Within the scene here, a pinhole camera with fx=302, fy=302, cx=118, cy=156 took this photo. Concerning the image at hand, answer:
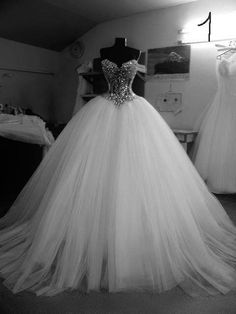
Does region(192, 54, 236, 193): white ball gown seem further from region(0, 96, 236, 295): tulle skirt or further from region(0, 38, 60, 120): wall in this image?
region(0, 38, 60, 120): wall

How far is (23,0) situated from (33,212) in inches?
103

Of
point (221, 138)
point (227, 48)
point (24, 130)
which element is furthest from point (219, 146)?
point (24, 130)

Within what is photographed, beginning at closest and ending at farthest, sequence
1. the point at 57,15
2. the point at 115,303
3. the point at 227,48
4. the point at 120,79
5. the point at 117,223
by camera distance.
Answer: the point at 115,303, the point at 117,223, the point at 120,79, the point at 227,48, the point at 57,15

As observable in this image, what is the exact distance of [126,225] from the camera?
4.30ft

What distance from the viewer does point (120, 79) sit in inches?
65.0

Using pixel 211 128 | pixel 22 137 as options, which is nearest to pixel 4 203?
pixel 22 137

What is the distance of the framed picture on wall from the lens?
331 centimetres

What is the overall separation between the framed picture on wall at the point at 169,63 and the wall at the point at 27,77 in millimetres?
1695

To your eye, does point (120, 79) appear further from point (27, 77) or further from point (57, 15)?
point (27, 77)

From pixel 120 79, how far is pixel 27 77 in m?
2.97

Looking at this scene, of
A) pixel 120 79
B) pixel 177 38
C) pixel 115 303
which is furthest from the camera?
pixel 177 38

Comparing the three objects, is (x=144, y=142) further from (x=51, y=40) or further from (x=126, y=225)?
(x=51, y=40)

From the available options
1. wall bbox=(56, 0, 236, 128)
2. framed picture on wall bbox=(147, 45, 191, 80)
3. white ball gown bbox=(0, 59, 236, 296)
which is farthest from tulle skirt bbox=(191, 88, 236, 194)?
white ball gown bbox=(0, 59, 236, 296)

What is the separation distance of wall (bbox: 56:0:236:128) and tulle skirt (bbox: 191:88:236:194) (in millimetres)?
339
